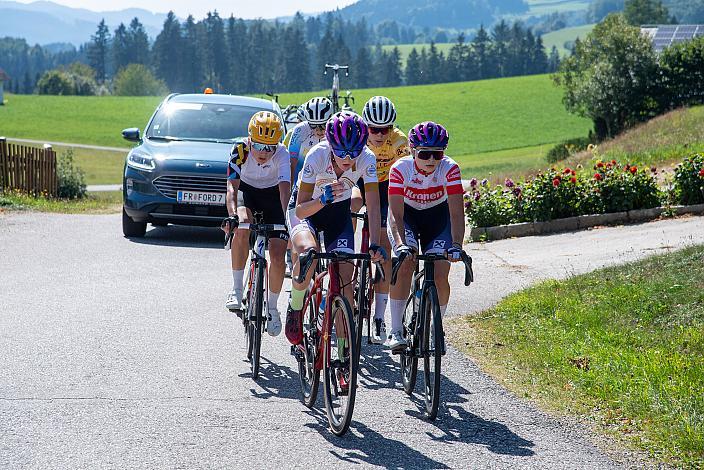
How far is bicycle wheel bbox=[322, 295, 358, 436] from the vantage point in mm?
5929

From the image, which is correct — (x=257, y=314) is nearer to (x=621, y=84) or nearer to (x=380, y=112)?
(x=380, y=112)

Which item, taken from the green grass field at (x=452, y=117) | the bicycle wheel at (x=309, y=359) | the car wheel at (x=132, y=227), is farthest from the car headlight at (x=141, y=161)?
the green grass field at (x=452, y=117)

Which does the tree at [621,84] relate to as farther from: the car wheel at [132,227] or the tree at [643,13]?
Answer: the tree at [643,13]

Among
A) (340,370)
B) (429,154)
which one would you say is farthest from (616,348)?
(340,370)

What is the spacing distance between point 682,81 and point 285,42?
14698 centimetres

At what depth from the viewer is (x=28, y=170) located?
23.0 meters

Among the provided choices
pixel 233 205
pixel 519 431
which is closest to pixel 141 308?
pixel 233 205

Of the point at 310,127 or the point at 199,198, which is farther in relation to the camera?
the point at 199,198

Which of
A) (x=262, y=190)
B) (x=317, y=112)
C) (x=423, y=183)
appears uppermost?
(x=317, y=112)

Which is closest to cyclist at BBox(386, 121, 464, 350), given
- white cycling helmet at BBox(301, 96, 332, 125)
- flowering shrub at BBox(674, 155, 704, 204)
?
white cycling helmet at BBox(301, 96, 332, 125)

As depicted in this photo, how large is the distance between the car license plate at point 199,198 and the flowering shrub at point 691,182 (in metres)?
6.93

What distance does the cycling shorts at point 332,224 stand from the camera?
6.93m

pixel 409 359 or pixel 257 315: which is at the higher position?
pixel 257 315

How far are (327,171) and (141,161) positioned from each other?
29.2 ft
